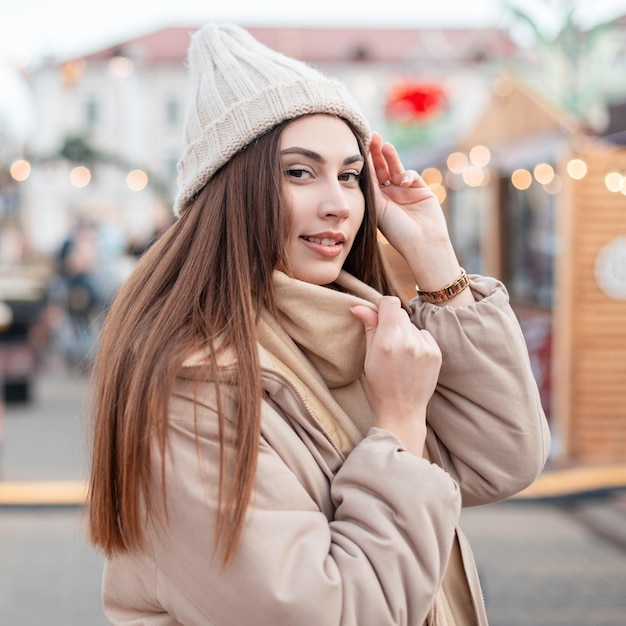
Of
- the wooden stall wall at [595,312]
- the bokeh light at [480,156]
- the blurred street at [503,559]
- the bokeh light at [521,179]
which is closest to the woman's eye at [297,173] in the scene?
the blurred street at [503,559]

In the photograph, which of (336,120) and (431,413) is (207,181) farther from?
(431,413)

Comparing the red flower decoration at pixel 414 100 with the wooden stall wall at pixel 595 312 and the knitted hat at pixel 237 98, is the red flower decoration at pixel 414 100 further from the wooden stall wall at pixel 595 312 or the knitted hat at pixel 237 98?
the knitted hat at pixel 237 98

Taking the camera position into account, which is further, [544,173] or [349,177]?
[544,173]

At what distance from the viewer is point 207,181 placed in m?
1.87

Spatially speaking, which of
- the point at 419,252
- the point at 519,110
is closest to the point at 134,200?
the point at 519,110

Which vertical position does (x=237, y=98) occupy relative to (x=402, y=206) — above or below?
above

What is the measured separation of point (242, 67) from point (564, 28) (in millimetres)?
8604

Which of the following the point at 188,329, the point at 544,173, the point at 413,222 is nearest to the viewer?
the point at 188,329

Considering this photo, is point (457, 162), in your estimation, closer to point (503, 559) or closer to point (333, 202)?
point (503, 559)

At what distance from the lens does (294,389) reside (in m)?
1.71

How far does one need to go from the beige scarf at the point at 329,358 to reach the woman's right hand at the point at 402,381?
83 mm

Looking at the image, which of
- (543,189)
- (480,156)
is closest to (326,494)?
(543,189)

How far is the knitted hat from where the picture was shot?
1803 millimetres

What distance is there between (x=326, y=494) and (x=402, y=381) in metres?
0.23
